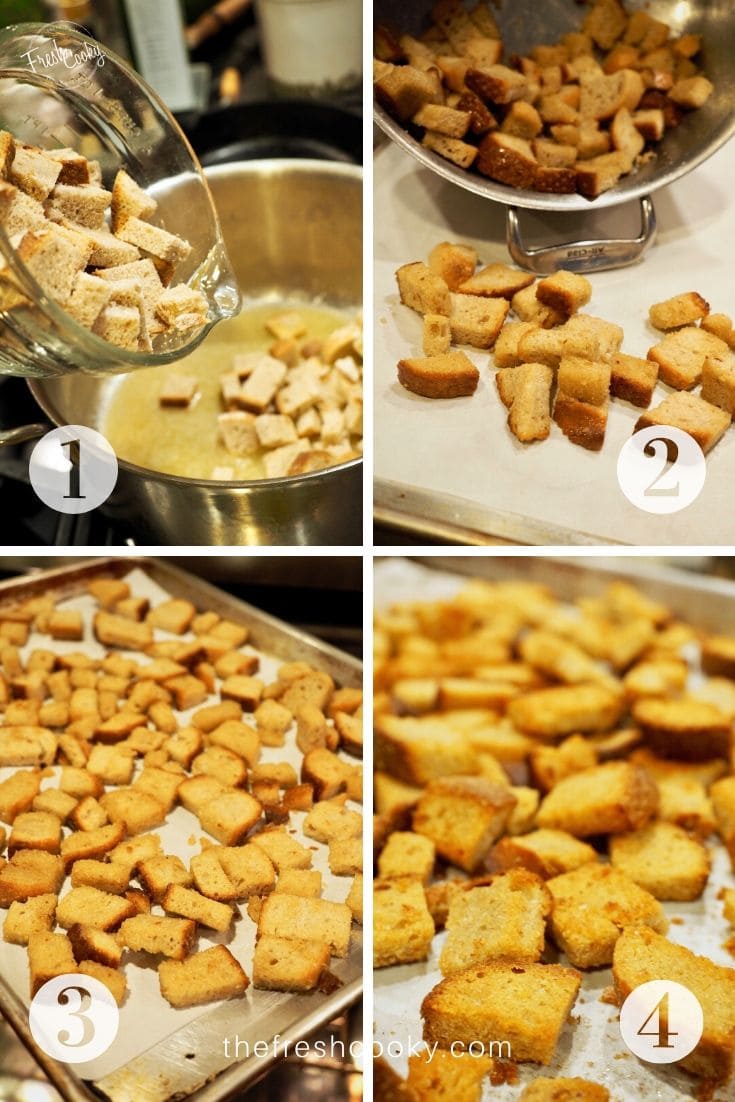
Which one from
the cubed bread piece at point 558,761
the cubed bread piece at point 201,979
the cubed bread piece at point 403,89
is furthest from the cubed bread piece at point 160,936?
the cubed bread piece at point 403,89

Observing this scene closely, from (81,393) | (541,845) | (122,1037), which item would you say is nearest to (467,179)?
(81,393)

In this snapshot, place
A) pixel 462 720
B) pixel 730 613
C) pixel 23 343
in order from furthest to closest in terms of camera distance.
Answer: pixel 730 613 < pixel 462 720 < pixel 23 343

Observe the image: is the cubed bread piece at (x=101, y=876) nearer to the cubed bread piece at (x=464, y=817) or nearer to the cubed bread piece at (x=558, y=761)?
the cubed bread piece at (x=464, y=817)

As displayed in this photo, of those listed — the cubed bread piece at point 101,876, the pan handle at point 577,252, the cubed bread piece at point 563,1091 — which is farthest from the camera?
the pan handle at point 577,252

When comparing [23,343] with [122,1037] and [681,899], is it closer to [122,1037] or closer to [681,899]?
[122,1037]

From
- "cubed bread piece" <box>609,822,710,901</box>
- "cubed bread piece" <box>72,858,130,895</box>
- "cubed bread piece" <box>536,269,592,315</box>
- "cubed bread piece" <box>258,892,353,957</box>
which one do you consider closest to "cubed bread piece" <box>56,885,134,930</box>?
"cubed bread piece" <box>72,858,130,895</box>

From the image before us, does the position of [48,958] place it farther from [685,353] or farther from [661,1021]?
[685,353]
